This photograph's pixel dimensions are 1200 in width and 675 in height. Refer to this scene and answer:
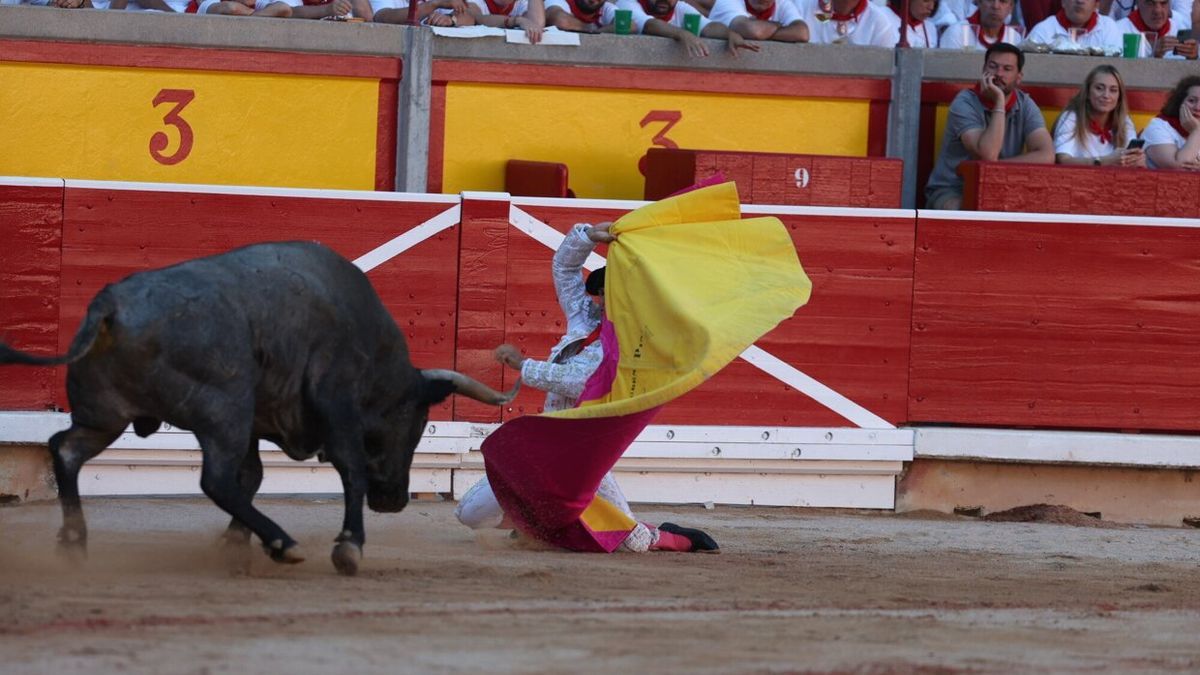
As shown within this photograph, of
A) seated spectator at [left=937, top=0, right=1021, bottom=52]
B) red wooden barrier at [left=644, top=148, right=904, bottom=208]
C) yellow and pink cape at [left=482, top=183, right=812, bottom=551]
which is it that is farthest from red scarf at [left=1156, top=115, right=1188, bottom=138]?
yellow and pink cape at [left=482, top=183, right=812, bottom=551]

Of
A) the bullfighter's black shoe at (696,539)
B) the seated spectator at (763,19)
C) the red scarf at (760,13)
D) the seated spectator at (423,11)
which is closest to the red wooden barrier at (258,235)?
the seated spectator at (423,11)

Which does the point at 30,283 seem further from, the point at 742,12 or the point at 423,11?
the point at 742,12

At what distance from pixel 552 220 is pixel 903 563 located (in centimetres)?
251

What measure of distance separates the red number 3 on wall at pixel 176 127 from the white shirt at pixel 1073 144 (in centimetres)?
433

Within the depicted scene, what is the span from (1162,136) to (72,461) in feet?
20.4

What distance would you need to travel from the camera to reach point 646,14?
31.7 ft

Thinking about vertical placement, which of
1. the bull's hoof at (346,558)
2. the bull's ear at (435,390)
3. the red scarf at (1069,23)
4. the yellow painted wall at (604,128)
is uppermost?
the red scarf at (1069,23)

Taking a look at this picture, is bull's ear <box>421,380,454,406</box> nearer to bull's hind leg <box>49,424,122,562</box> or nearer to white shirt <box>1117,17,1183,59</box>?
bull's hind leg <box>49,424,122,562</box>

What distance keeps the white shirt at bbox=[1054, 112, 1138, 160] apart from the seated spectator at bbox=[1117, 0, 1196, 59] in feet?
2.92

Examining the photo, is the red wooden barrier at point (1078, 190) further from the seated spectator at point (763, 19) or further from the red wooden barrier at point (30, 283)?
the red wooden barrier at point (30, 283)

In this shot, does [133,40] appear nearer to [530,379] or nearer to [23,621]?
[530,379]

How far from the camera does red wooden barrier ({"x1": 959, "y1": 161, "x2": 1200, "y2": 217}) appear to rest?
29.1ft

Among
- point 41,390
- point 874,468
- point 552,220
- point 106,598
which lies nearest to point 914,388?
point 874,468

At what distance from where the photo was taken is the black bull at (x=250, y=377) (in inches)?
201
